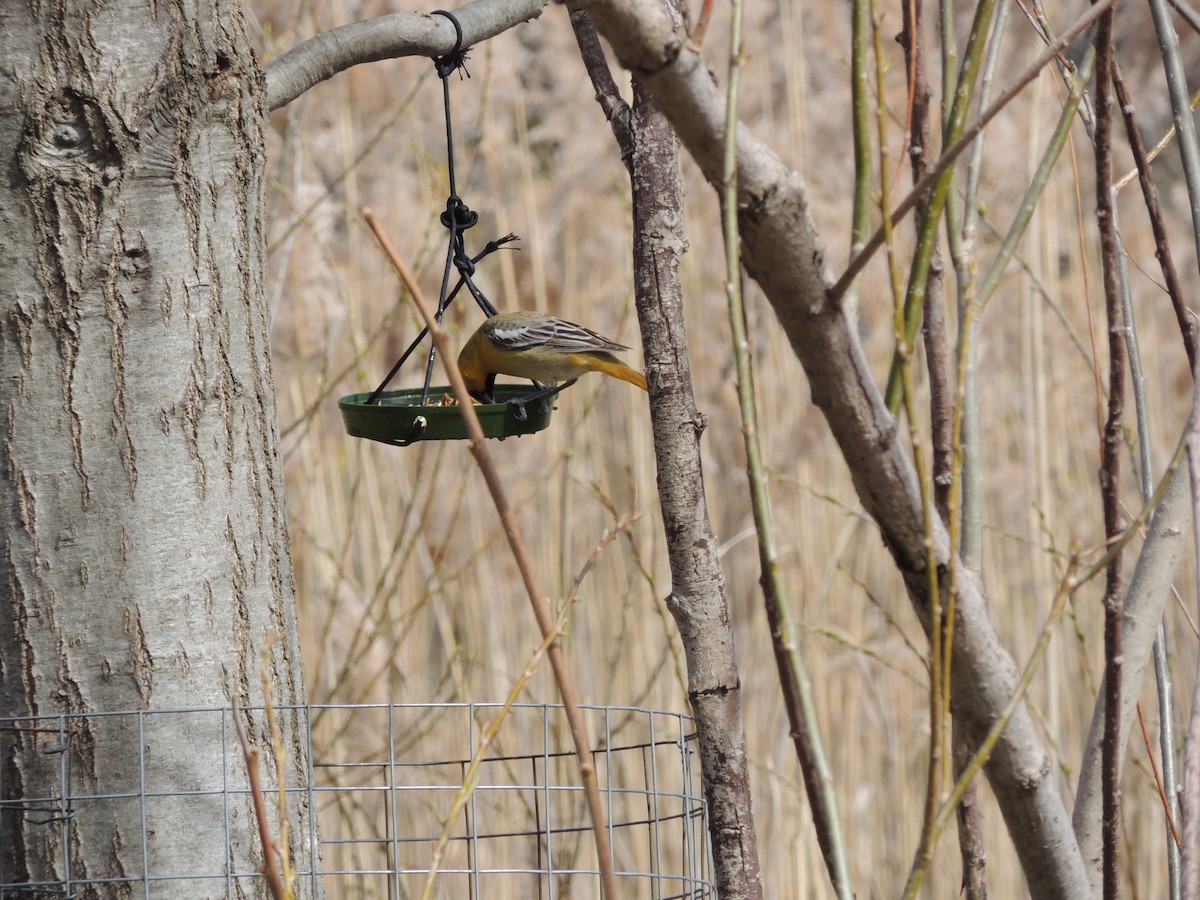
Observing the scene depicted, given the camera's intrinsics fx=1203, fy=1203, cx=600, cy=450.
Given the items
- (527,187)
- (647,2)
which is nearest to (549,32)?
(527,187)

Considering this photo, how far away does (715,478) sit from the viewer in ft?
9.94

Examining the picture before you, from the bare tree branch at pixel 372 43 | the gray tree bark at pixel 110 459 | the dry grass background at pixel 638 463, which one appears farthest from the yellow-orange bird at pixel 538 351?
the gray tree bark at pixel 110 459

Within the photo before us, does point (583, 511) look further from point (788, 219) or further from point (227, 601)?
point (788, 219)

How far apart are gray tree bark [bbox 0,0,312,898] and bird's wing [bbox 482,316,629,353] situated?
1.06 metres

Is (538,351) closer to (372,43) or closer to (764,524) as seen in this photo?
(372,43)

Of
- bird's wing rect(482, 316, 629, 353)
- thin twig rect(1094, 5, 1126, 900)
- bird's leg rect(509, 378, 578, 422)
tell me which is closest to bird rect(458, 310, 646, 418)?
bird's wing rect(482, 316, 629, 353)

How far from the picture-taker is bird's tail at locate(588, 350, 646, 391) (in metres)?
1.97

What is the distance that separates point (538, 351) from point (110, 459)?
3.70 feet

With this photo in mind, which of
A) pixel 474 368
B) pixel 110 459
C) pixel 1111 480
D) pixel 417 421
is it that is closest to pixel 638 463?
pixel 474 368

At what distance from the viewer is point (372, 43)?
120 centimetres

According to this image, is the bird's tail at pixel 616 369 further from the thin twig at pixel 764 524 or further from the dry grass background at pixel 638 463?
the thin twig at pixel 764 524

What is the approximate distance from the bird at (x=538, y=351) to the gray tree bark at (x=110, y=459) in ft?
3.37

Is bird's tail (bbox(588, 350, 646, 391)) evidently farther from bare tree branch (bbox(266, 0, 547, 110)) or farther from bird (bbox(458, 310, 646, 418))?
bare tree branch (bbox(266, 0, 547, 110))

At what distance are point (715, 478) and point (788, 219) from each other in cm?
251
